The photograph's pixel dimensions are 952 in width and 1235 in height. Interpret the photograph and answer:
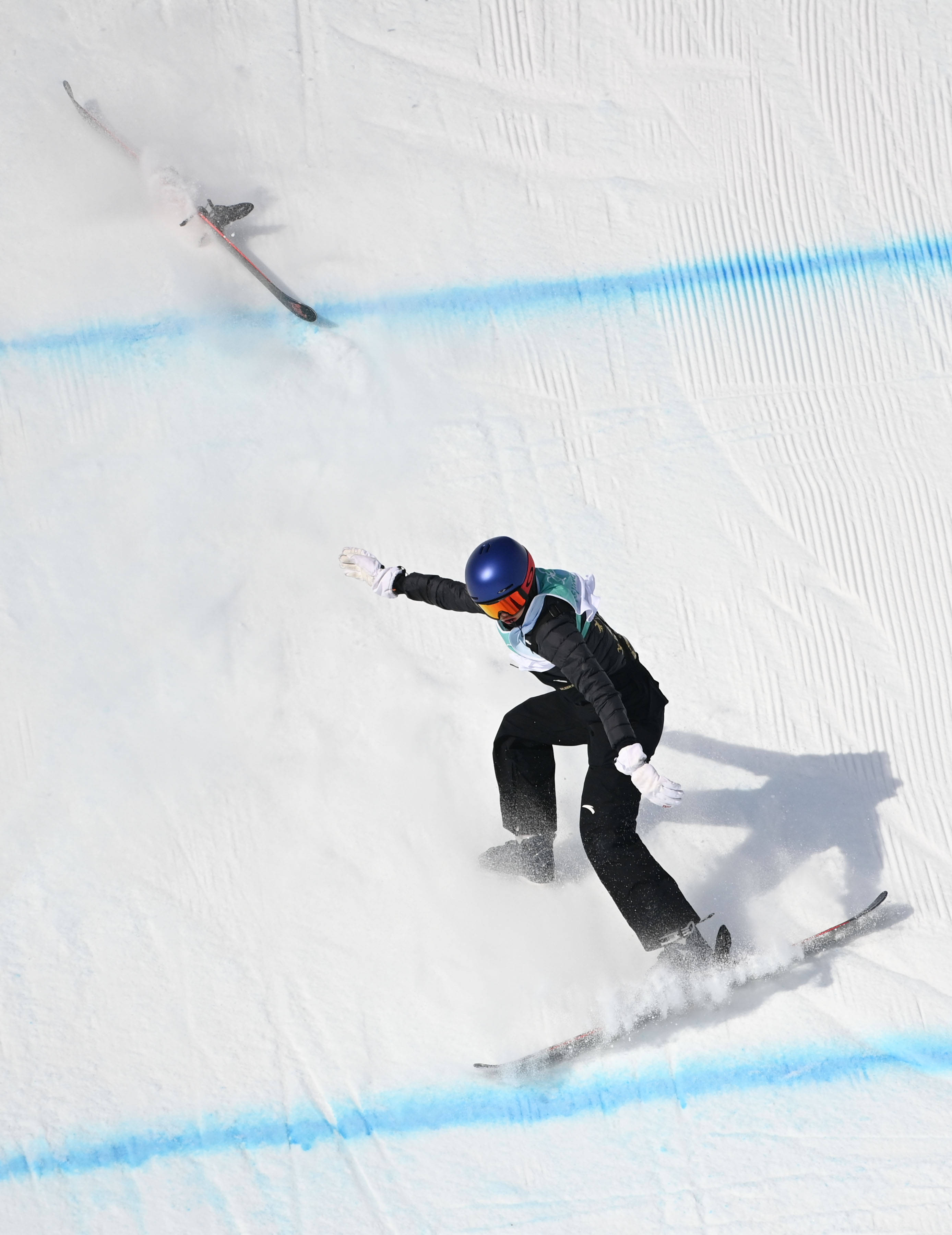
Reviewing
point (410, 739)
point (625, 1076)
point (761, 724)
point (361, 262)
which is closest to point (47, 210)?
point (361, 262)

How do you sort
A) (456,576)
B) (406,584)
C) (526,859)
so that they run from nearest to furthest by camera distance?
(406,584) → (526,859) → (456,576)

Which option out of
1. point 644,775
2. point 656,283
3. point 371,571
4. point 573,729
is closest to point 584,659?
point 644,775

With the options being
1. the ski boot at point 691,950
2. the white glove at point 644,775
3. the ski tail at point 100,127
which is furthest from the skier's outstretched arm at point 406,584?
the ski tail at point 100,127

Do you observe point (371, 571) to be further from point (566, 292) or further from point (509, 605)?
point (566, 292)

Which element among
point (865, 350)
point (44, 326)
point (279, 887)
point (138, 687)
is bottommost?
point (279, 887)

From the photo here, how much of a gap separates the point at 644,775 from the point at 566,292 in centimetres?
259

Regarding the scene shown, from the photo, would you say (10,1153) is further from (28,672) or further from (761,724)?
(761,724)

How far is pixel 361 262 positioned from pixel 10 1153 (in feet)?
12.0

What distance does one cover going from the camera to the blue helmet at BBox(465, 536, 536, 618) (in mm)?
2613

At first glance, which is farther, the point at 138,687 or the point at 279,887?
the point at 138,687

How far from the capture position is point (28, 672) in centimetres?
384

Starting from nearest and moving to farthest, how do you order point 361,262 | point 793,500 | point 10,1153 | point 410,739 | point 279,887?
1. point 10,1153
2. point 279,887
3. point 410,739
4. point 793,500
5. point 361,262

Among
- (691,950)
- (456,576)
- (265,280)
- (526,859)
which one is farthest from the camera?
(265,280)

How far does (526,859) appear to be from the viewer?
3.50m
